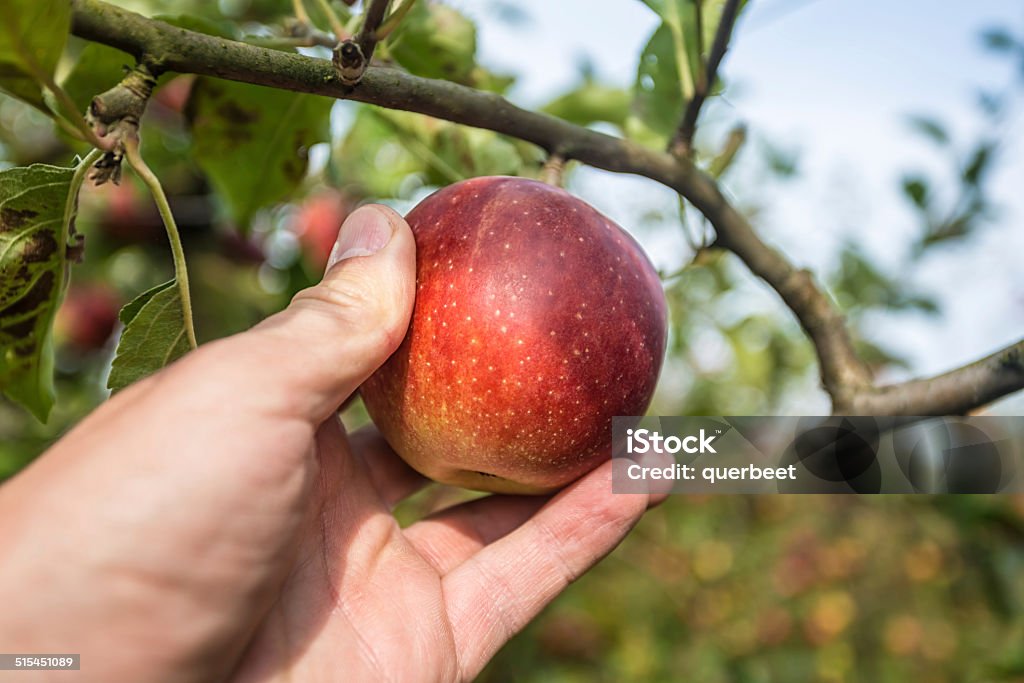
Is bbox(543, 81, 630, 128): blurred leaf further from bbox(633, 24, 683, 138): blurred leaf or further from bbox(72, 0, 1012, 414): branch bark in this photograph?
bbox(72, 0, 1012, 414): branch bark

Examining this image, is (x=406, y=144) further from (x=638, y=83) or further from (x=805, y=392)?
(x=805, y=392)

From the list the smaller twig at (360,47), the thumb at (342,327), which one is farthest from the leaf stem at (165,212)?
the smaller twig at (360,47)

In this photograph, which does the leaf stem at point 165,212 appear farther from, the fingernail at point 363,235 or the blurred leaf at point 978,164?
the blurred leaf at point 978,164

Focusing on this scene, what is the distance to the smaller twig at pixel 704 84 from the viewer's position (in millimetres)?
965

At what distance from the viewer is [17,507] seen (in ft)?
2.38

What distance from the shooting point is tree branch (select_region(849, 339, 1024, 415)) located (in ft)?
3.05

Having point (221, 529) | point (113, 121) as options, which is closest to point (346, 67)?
point (113, 121)

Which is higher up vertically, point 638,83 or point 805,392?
point 638,83

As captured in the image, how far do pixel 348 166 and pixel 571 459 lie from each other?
1541 millimetres

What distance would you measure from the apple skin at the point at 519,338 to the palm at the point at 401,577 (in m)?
0.17

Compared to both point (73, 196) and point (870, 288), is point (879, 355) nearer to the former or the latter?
point (870, 288)

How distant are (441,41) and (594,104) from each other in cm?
45

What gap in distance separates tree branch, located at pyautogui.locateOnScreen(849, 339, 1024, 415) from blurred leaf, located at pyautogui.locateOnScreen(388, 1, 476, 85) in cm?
83

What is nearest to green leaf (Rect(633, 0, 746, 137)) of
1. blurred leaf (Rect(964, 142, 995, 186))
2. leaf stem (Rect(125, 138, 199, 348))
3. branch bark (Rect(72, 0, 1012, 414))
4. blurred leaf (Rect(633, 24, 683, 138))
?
blurred leaf (Rect(633, 24, 683, 138))
